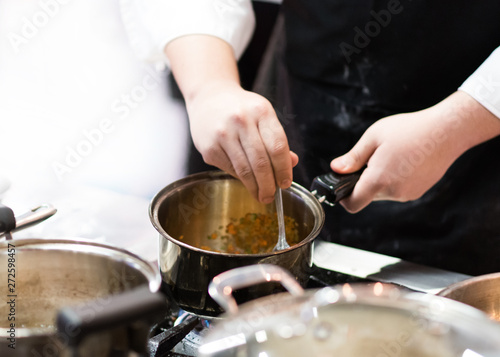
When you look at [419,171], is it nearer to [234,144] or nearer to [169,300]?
[234,144]

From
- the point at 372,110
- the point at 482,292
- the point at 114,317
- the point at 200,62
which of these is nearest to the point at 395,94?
the point at 372,110

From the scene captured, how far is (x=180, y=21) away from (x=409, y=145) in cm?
56

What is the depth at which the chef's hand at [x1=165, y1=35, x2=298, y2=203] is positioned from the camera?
36.4 inches

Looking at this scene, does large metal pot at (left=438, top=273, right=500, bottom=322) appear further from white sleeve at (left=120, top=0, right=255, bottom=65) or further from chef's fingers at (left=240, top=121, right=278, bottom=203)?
white sleeve at (left=120, top=0, right=255, bottom=65)

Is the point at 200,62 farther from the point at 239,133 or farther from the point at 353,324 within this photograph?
the point at 353,324

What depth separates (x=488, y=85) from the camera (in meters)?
1.03

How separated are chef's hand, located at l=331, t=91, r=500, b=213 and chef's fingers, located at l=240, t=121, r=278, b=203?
6.0 inches

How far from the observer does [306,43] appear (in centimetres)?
134

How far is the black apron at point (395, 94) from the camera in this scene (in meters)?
1.20

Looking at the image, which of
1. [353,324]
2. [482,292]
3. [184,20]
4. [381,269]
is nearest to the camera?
[353,324]

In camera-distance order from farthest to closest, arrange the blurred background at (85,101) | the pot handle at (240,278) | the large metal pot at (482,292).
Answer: the blurred background at (85,101)
the large metal pot at (482,292)
the pot handle at (240,278)

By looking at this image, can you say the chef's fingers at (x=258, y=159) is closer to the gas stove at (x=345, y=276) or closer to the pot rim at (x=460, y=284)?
the gas stove at (x=345, y=276)

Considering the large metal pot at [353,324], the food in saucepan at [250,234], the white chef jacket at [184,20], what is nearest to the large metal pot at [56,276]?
the large metal pot at [353,324]

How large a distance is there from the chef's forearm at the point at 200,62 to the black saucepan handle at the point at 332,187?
0.90ft
